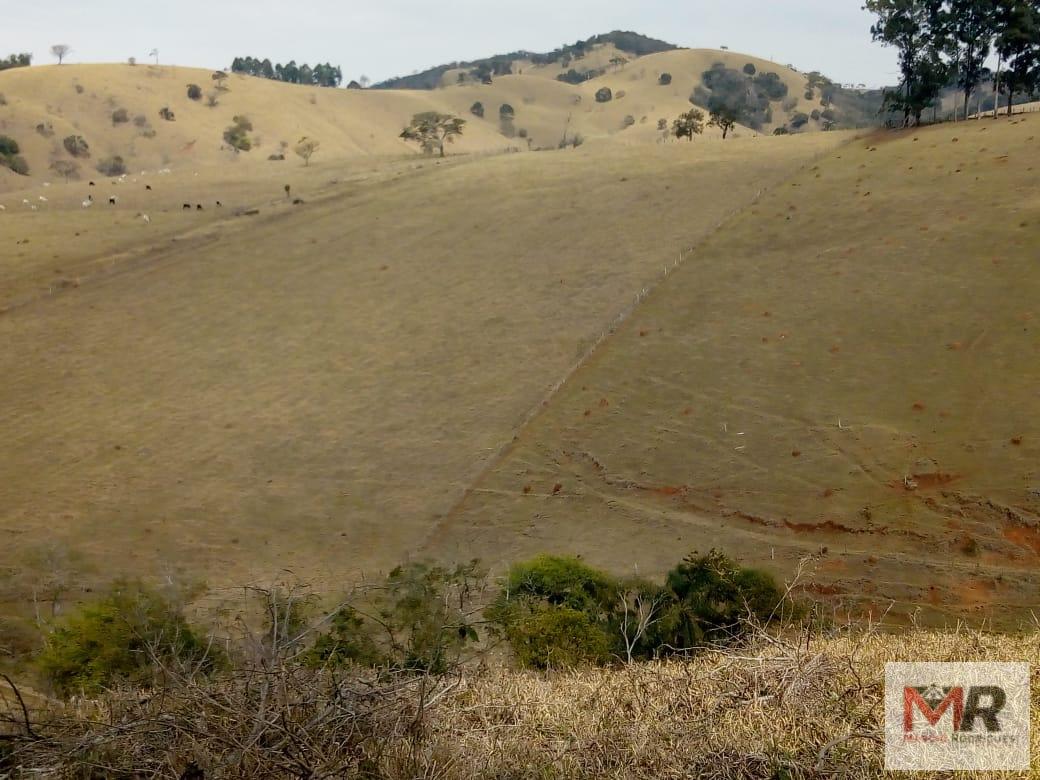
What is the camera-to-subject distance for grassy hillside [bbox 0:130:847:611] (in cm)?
2292

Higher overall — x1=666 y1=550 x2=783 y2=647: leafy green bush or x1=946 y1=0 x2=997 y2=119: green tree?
x1=946 y1=0 x2=997 y2=119: green tree

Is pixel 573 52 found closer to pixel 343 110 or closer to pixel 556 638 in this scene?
pixel 343 110

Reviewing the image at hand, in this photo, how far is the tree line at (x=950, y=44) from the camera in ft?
148

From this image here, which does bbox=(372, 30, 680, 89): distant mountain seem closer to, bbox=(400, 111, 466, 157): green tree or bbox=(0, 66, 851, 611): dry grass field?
bbox=(400, 111, 466, 157): green tree

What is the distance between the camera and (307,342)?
3303 centimetres

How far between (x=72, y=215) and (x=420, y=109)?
285ft

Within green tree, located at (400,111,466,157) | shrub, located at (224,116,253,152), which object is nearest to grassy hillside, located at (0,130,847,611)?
green tree, located at (400,111,466,157)

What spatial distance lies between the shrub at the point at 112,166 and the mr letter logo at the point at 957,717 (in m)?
96.6

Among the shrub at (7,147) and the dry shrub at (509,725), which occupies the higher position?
the shrub at (7,147)

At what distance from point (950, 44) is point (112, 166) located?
7804cm

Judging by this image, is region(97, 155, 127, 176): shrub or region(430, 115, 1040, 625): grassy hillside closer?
region(430, 115, 1040, 625): grassy hillside

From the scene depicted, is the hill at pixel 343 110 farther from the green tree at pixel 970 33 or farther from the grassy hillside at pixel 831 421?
the grassy hillside at pixel 831 421

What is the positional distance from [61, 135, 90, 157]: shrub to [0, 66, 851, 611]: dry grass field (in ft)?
138

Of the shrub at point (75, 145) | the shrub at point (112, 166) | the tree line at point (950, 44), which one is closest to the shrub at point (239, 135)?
the shrub at point (112, 166)
